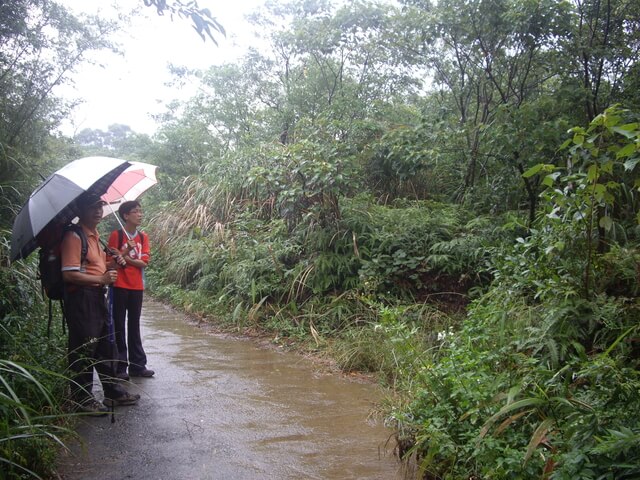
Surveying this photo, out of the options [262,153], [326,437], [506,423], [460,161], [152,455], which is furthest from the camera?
[262,153]

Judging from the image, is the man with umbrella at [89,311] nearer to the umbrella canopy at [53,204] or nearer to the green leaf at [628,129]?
the umbrella canopy at [53,204]

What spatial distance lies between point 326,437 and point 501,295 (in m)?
2.08

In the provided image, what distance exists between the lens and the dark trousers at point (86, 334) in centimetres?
423

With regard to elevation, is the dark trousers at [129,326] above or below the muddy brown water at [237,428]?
above

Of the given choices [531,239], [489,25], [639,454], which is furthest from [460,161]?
[639,454]

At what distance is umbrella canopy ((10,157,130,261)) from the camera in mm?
3855

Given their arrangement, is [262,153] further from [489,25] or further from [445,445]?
[445,445]

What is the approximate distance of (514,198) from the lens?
7609mm

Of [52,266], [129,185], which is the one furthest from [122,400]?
[129,185]

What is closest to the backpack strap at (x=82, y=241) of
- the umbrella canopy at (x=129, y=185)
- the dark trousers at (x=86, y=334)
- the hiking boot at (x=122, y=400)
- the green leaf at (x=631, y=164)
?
the dark trousers at (x=86, y=334)

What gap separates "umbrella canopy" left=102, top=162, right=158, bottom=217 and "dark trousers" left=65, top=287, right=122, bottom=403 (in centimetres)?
162

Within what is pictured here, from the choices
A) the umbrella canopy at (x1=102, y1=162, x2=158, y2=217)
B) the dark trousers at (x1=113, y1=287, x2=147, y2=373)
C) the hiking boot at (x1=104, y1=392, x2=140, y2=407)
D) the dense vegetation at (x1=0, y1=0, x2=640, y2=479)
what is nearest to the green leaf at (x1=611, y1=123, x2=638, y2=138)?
the dense vegetation at (x1=0, y1=0, x2=640, y2=479)

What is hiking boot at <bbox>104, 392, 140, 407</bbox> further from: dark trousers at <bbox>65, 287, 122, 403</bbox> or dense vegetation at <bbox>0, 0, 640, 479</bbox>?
dense vegetation at <bbox>0, 0, 640, 479</bbox>

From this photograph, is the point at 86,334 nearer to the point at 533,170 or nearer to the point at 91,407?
the point at 91,407
